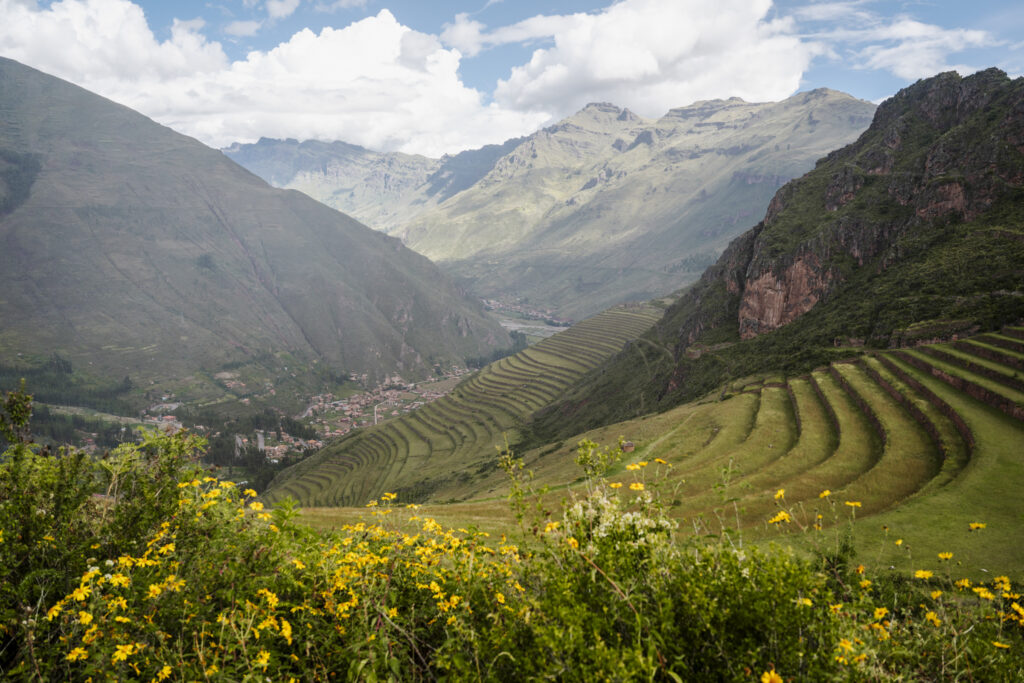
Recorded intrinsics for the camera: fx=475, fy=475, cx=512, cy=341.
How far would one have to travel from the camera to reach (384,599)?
573cm

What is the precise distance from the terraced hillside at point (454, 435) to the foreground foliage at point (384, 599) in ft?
177

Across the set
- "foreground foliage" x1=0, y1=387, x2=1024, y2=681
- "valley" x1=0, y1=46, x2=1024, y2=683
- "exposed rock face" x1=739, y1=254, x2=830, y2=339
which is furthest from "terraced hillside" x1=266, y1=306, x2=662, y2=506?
"foreground foliage" x1=0, y1=387, x2=1024, y2=681

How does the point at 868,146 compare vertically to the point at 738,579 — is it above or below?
above

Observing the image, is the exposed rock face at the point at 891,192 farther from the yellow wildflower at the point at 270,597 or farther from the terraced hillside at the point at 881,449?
the yellow wildflower at the point at 270,597

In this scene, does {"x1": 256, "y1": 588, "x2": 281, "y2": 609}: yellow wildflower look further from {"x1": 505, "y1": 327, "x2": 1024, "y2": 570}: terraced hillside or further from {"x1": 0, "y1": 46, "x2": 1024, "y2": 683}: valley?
{"x1": 505, "y1": 327, "x2": 1024, "y2": 570}: terraced hillside

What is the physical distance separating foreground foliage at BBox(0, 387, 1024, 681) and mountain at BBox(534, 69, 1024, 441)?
45255 millimetres

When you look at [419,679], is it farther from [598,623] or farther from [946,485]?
[946,485]

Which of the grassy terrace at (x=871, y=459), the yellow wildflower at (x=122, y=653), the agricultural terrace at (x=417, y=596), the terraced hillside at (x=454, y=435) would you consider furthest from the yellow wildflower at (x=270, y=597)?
the terraced hillside at (x=454, y=435)

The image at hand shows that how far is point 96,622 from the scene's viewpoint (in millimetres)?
5020

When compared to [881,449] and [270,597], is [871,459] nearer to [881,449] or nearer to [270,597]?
[881,449]

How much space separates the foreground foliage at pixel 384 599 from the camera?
4.18 meters

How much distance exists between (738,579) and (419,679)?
369 centimetres

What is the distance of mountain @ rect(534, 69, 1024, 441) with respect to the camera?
45188 millimetres

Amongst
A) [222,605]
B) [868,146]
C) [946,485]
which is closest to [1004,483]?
[946,485]
